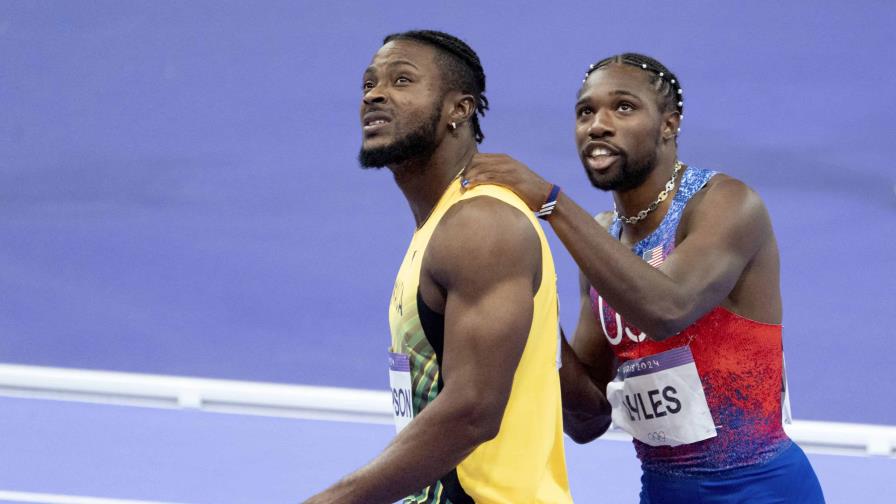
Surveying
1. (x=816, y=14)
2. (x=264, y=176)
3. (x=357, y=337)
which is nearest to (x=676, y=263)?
(x=357, y=337)

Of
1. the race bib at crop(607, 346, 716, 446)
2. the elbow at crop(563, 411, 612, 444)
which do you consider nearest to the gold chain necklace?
the race bib at crop(607, 346, 716, 446)

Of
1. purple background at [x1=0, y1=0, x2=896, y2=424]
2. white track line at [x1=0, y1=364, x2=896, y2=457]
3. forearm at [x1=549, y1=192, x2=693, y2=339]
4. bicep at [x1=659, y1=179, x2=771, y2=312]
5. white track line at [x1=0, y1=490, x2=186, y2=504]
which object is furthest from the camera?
purple background at [x1=0, y1=0, x2=896, y2=424]

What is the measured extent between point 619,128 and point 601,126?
0.04 meters

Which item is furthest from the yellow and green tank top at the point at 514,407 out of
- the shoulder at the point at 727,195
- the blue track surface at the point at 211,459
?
the blue track surface at the point at 211,459

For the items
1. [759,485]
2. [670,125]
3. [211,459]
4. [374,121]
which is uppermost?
[211,459]

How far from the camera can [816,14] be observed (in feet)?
29.3

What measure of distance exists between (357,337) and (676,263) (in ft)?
11.8

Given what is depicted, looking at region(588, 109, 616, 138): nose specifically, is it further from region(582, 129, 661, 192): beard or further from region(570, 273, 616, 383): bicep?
region(570, 273, 616, 383): bicep

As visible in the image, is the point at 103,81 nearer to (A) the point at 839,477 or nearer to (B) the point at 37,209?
(B) the point at 37,209

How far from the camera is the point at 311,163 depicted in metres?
8.00

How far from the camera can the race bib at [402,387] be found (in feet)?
7.70

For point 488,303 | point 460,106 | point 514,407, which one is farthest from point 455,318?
point 460,106

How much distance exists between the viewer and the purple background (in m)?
6.24

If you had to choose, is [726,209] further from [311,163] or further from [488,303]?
[311,163]
